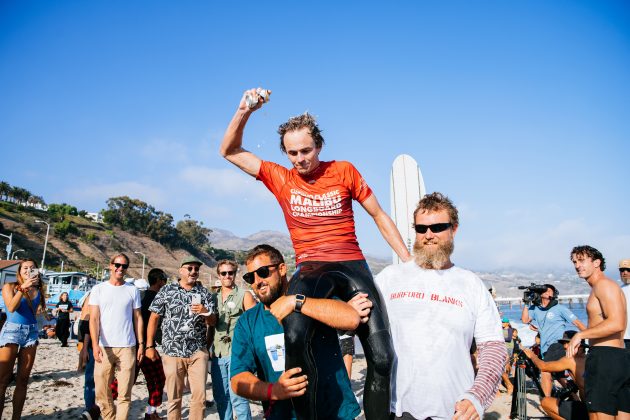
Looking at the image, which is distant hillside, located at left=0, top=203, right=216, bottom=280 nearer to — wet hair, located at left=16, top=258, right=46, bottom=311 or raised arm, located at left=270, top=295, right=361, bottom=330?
wet hair, located at left=16, top=258, right=46, bottom=311

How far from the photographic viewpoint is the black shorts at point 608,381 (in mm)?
4605

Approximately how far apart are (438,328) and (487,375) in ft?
1.20

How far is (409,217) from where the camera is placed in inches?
425

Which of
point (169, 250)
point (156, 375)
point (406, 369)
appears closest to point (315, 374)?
point (406, 369)

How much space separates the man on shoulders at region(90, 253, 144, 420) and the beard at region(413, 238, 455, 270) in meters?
5.43

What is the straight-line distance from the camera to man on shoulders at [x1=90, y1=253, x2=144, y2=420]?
6.15m

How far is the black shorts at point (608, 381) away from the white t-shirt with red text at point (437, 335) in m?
3.13

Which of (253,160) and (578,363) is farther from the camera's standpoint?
(578,363)

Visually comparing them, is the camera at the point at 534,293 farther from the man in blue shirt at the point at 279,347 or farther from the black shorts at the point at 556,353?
the man in blue shirt at the point at 279,347

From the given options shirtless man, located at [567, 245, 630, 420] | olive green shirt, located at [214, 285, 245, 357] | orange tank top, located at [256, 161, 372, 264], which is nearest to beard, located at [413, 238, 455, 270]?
orange tank top, located at [256, 161, 372, 264]

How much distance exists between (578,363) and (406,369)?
4342mm

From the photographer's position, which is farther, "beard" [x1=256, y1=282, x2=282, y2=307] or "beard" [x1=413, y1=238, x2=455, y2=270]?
"beard" [x1=256, y1=282, x2=282, y2=307]

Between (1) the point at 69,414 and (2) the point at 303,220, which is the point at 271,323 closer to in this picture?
(2) the point at 303,220

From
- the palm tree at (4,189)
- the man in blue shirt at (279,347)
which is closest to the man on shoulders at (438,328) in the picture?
the man in blue shirt at (279,347)
